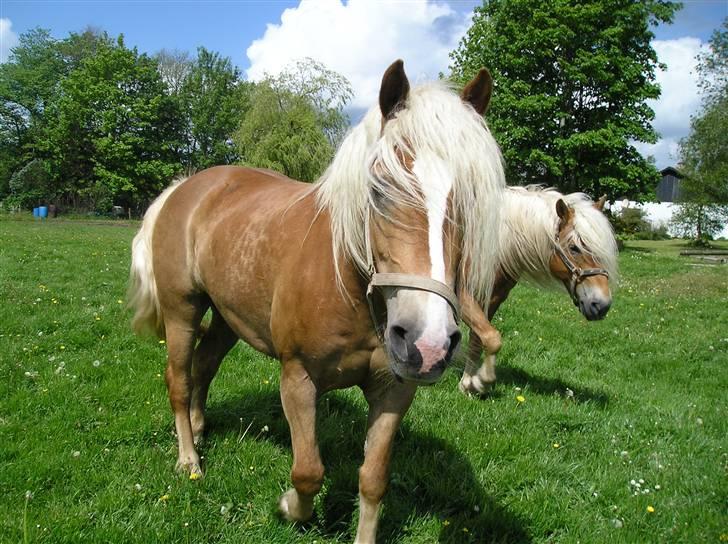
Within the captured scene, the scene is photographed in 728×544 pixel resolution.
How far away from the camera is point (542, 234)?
539 cm

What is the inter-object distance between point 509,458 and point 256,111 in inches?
1090

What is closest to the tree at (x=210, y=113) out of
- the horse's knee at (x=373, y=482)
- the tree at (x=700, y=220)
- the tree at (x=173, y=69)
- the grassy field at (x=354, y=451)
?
the tree at (x=173, y=69)

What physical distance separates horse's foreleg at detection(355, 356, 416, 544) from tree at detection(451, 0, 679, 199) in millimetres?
25321

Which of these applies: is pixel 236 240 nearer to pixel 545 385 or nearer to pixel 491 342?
pixel 491 342

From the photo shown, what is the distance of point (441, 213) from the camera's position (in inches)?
73.7

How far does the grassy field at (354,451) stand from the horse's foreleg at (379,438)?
0.49 metres

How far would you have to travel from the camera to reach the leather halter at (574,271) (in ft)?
17.0

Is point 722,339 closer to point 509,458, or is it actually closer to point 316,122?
point 509,458

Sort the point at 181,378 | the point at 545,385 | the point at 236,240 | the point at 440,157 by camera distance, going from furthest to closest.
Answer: the point at 545,385 → the point at 181,378 → the point at 236,240 → the point at 440,157

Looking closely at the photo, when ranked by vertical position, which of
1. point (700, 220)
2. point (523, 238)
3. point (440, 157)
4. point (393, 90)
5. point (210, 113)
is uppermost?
A: point (210, 113)

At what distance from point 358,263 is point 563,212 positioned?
3652 mm

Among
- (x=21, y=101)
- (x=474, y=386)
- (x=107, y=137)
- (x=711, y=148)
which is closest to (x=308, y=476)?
(x=474, y=386)

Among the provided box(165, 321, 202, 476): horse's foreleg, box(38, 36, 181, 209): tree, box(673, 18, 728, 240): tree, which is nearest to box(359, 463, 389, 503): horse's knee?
box(165, 321, 202, 476): horse's foreleg

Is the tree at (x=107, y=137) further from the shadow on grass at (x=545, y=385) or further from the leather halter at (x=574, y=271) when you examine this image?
the leather halter at (x=574, y=271)
